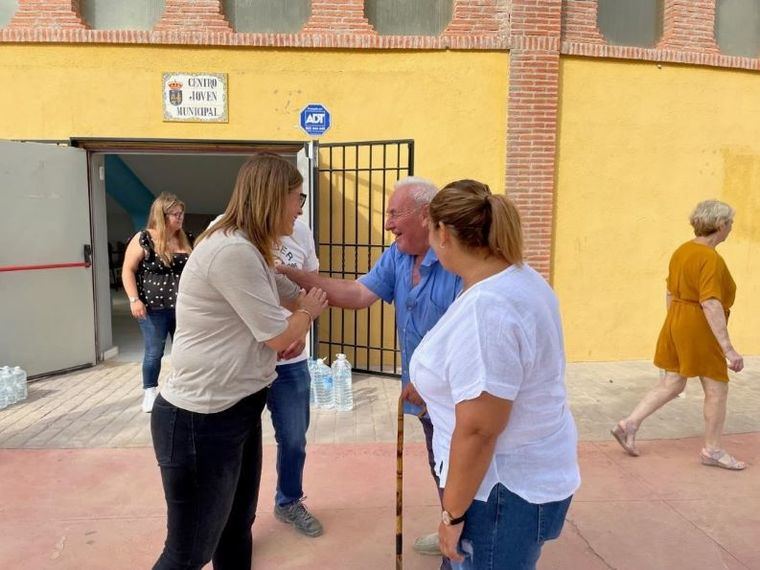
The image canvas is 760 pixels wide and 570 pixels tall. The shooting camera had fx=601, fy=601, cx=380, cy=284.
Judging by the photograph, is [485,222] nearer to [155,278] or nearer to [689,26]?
[155,278]

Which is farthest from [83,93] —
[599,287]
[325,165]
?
[599,287]

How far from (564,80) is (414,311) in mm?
4945

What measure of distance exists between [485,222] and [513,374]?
42 centimetres

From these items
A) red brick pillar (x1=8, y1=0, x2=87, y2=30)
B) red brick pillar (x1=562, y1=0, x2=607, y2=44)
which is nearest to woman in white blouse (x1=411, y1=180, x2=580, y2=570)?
red brick pillar (x1=562, y1=0, x2=607, y2=44)

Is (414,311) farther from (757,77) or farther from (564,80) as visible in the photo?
(757,77)

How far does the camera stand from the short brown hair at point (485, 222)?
1.62 meters

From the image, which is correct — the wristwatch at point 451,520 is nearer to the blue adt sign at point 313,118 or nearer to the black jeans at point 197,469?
the black jeans at point 197,469

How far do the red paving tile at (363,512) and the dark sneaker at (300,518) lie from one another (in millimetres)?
45

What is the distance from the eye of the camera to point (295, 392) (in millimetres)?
3051

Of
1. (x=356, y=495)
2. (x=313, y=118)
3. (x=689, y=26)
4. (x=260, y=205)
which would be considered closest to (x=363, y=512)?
(x=356, y=495)

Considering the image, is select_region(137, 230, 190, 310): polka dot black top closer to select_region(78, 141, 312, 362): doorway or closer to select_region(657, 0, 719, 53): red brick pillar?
select_region(78, 141, 312, 362): doorway

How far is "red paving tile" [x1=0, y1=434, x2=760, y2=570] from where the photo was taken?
2959mm

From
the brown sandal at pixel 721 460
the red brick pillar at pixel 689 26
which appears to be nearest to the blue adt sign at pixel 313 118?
the red brick pillar at pixel 689 26

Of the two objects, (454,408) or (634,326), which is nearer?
(454,408)
